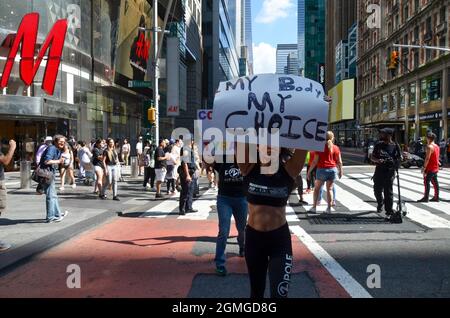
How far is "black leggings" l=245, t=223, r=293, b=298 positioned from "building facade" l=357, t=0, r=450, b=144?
25.1 meters

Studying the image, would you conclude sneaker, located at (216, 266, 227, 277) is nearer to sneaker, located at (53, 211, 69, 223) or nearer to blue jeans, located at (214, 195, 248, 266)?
blue jeans, located at (214, 195, 248, 266)

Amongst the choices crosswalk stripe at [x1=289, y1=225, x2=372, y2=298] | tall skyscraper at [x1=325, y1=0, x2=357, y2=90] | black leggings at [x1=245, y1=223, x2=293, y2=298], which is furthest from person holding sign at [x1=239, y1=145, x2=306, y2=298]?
tall skyscraper at [x1=325, y1=0, x2=357, y2=90]

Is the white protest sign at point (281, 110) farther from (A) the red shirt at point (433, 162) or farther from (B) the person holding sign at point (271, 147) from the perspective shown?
(A) the red shirt at point (433, 162)

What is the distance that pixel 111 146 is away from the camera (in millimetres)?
13266

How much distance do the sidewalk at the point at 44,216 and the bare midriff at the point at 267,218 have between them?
4.07 meters

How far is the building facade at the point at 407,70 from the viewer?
4438 cm

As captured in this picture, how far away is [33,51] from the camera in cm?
2252

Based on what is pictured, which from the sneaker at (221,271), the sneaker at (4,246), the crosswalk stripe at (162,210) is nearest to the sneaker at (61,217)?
the crosswalk stripe at (162,210)

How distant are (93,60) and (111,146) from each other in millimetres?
19153

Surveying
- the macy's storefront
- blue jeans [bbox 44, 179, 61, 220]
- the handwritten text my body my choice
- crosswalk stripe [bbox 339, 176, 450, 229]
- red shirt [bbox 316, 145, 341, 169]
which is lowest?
crosswalk stripe [bbox 339, 176, 450, 229]

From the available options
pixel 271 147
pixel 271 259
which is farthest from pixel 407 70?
pixel 271 259

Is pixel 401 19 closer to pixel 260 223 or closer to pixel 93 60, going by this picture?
pixel 93 60

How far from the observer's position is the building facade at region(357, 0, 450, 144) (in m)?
44.4

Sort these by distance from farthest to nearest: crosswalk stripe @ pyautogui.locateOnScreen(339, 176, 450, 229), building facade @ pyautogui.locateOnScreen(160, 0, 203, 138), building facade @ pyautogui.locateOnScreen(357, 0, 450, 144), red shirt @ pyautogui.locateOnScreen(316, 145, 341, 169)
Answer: building facade @ pyautogui.locateOnScreen(160, 0, 203, 138) < building facade @ pyautogui.locateOnScreen(357, 0, 450, 144) < red shirt @ pyautogui.locateOnScreen(316, 145, 341, 169) < crosswalk stripe @ pyautogui.locateOnScreen(339, 176, 450, 229)
